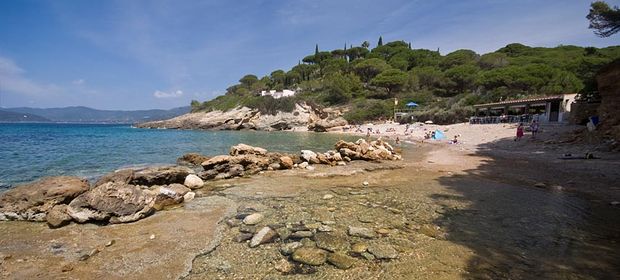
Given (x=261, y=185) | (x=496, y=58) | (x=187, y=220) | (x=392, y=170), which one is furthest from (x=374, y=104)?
(x=187, y=220)

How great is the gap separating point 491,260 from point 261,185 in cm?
731

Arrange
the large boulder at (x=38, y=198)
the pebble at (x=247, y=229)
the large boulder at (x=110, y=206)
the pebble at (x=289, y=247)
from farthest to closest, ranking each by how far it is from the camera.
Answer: the large boulder at (x=38, y=198), the large boulder at (x=110, y=206), the pebble at (x=247, y=229), the pebble at (x=289, y=247)

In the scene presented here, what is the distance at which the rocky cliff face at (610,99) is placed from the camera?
15297 mm

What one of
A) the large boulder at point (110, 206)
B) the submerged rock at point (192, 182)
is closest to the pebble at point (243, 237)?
the large boulder at point (110, 206)

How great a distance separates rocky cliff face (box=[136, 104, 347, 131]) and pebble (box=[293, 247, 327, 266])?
4669 cm

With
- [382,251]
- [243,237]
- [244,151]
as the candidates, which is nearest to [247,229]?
[243,237]

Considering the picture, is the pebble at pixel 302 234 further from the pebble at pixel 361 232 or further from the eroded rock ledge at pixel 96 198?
the eroded rock ledge at pixel 96 198

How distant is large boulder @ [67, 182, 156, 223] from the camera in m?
6.37

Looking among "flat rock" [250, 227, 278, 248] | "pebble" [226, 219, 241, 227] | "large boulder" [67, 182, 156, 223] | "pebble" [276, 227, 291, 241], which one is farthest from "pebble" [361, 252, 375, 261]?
"large boulder" [67, 182, 156, 223]

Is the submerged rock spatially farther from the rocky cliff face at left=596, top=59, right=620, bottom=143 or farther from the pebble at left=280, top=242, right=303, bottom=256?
the rocky cliff face at left=596, top=59, right=620, bottom=143

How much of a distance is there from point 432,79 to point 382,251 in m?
69.3

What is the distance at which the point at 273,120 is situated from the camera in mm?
58281

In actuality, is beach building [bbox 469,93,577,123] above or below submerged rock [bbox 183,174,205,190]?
above

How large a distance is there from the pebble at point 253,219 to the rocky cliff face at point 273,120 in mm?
45144
